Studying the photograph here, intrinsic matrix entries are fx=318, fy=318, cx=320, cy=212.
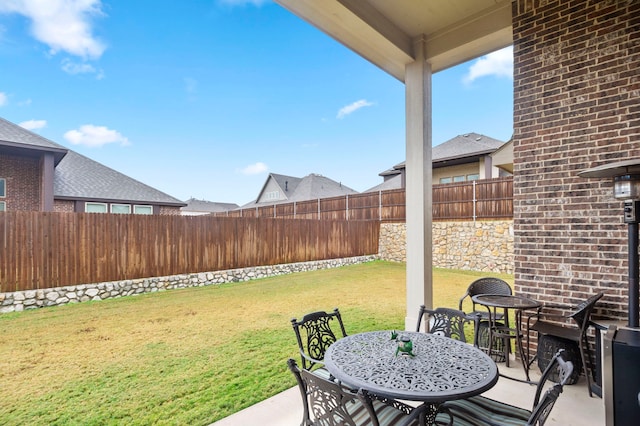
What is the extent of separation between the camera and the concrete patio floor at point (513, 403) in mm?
2223

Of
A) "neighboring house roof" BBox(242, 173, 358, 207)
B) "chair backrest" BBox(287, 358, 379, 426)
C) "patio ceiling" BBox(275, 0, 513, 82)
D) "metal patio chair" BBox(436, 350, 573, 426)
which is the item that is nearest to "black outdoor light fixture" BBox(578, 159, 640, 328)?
"metal patio chair" BBox(436, 350, 573, 426)

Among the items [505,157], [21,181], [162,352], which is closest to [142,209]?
[21,181]

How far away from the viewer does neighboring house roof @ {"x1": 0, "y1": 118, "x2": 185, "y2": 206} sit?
1006 cm

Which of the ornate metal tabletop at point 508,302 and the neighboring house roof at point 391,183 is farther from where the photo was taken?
the neighboring house roof at point 391,183

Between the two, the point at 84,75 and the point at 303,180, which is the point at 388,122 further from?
the point at 84,75

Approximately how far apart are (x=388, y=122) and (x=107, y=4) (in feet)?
53.8

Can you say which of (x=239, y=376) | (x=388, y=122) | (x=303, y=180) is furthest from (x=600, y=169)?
(x=303, y=180)

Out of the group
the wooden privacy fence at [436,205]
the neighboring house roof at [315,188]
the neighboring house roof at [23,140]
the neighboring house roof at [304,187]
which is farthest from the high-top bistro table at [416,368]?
the neighboring house roof at [304,187]

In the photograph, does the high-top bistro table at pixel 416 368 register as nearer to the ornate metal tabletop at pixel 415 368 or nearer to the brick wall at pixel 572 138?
the ornate metal tabletop at pixel 415 368

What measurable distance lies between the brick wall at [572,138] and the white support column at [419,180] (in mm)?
899

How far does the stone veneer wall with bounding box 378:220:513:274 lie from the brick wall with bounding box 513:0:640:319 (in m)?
7.76

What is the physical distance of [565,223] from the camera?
297cm

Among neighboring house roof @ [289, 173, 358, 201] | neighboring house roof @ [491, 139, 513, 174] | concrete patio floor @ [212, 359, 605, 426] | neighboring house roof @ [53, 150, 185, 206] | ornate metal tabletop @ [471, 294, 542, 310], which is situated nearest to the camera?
concrete patio floor @ [212, 359, 605, 426]

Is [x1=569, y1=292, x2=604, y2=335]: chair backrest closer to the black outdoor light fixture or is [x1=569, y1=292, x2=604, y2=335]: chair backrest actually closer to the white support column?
the black outdoor light fixture
